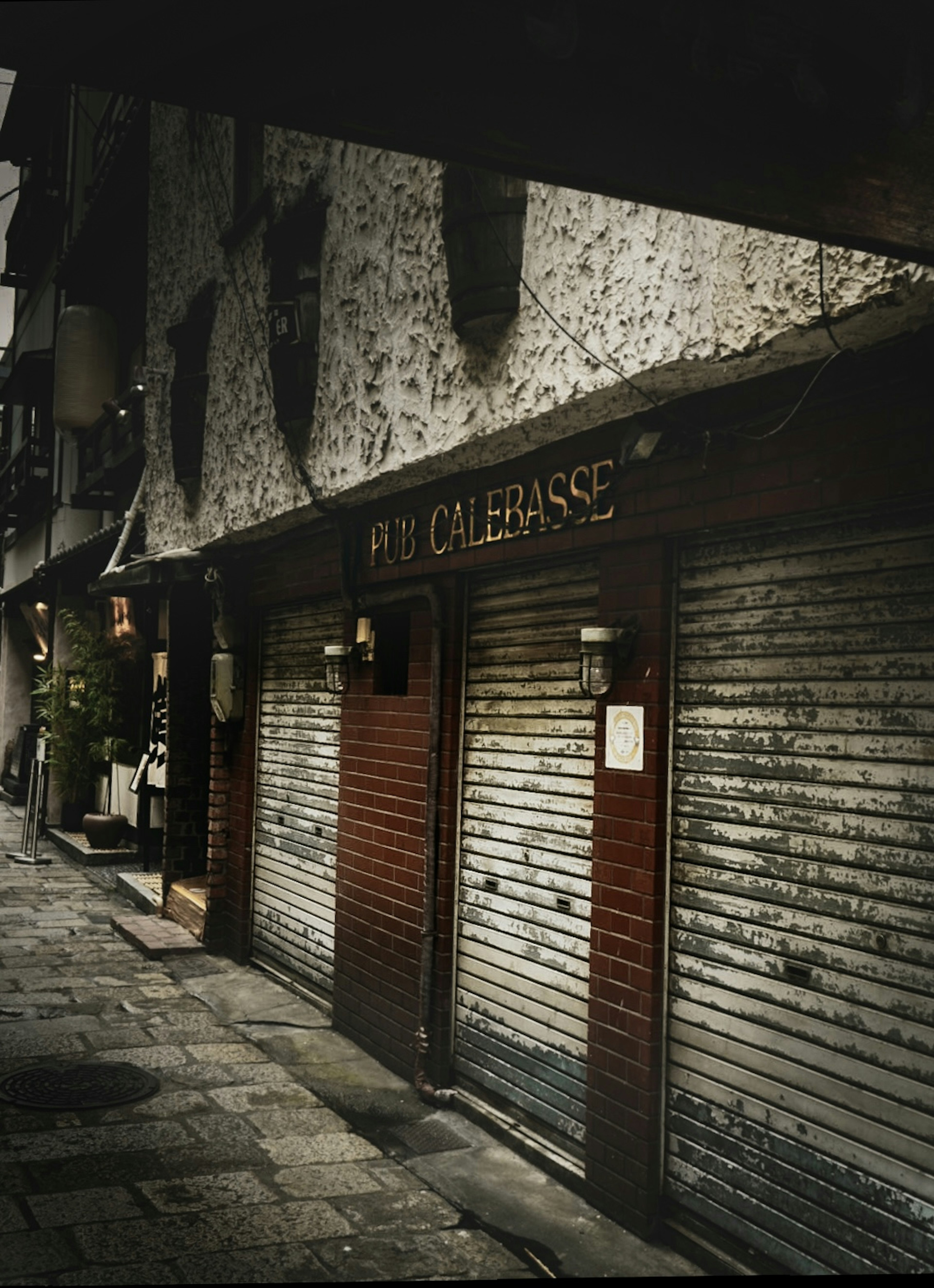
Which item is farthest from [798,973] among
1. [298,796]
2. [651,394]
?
[298,796]

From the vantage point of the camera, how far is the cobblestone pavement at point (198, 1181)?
4406mm

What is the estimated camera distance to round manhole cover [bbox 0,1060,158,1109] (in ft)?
20.1

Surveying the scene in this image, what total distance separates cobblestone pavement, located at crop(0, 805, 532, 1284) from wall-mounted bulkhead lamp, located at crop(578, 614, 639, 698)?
236 cm

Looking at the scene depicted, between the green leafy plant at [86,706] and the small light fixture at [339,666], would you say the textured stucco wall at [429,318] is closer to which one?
the small light fixture at [339,666]

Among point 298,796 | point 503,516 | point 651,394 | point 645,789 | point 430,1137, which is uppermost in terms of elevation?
point 651,394

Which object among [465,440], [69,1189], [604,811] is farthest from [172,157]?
[69,1189]

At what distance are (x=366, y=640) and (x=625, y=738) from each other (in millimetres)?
2856

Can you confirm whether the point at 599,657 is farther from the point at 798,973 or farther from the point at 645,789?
the point at 798,973

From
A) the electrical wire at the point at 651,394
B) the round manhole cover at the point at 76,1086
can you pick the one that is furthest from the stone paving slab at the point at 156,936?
the electrical wire at the point at 651,394

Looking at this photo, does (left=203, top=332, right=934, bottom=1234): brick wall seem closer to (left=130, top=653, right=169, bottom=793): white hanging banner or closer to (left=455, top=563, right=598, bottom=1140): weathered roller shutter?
(left=455, top=563, right=598, bottom=1140): weathered roller shutter

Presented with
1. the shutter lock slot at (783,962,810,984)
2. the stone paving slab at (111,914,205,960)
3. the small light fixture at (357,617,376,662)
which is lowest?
the stone paving slab at (111,914,205,960)

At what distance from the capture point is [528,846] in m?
5.91

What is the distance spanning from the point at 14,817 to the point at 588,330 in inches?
710

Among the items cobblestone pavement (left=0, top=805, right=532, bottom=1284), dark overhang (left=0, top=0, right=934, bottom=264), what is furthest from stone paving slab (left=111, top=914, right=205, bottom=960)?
dark overhang (left=0, top=0, right=934, bottom=264)
